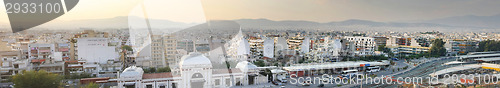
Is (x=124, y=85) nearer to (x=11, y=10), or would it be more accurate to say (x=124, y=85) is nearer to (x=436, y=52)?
(x=11, y=10)

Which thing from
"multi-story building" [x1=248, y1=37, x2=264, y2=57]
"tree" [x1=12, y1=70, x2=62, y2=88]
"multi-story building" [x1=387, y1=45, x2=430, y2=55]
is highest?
"multi-story building" [x1=248, y1=37, x2=264, y2=57]

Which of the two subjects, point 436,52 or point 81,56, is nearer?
point 81,56

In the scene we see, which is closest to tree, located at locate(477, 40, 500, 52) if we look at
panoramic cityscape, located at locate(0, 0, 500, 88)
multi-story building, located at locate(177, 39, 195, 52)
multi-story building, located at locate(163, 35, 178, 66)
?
panoramic cityscape, located at locate(0, 0, 500, 88)

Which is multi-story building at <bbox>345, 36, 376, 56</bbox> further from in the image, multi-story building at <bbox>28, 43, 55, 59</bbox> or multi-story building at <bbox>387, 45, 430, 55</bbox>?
multi-story building at <bbox>28, 43, 55, 59</bbox>

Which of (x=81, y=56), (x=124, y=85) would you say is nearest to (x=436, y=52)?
(x=124, y=85)

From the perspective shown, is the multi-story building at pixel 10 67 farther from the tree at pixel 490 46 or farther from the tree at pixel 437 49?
the tree at pixel 490 46

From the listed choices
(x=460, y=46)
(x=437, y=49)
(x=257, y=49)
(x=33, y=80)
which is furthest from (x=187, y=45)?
(x=460, y=46)

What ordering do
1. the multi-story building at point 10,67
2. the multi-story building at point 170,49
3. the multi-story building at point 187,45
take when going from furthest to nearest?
the multi-story building at point 187,45 < the multi-story building at point 170,49 < the multi-story building at point 10,67

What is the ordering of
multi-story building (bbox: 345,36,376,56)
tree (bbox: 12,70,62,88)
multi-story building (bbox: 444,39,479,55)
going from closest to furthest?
tree (bbox: 12,70,62,88) → multi-story building (bbox: 345,36,376,56) → multi-story building (bbox: 444,39,479,55)

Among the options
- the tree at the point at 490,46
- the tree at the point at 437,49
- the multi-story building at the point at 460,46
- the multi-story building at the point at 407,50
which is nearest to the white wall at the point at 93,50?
the multi-story building at the point at 407,50

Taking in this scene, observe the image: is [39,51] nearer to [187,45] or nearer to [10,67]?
[10,67]

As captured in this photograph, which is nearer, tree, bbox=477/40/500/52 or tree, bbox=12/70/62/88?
tree, bbox=12/70/62/88
